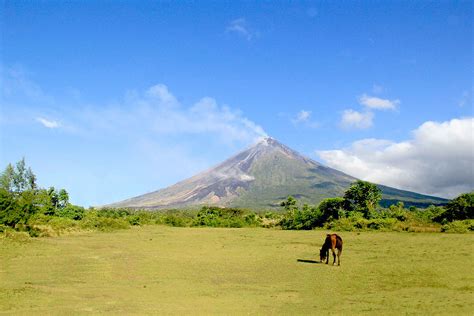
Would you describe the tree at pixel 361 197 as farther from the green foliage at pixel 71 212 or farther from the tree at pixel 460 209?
the green foliage at pixel 71 212

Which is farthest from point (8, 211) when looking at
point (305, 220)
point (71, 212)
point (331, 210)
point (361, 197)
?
point (361, 197)

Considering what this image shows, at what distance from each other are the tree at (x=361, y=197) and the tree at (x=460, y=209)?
7553mm

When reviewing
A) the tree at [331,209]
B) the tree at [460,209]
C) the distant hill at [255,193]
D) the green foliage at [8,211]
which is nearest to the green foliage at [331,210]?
the tree at [331,209]

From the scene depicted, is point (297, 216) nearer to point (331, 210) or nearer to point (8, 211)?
point (331, 210)

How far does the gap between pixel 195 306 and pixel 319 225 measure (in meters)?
36.7

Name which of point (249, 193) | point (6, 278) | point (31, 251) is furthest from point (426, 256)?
point (249, 193)

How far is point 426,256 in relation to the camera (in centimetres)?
1964

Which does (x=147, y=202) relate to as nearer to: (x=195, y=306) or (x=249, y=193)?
(x=249, y=193)

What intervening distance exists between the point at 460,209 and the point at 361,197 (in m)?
10.4

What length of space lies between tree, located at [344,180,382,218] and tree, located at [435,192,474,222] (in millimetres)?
7553

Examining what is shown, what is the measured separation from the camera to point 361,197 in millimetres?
48062

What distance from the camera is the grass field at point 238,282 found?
34.4 feet

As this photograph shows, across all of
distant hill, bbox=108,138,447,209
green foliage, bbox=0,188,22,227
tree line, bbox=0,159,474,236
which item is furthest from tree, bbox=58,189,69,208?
distant hill, bbox=108,138,447,209

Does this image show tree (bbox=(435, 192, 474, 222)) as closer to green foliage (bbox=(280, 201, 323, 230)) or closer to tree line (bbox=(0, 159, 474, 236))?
tree line (bbox=(0, 159, 474, 236))
